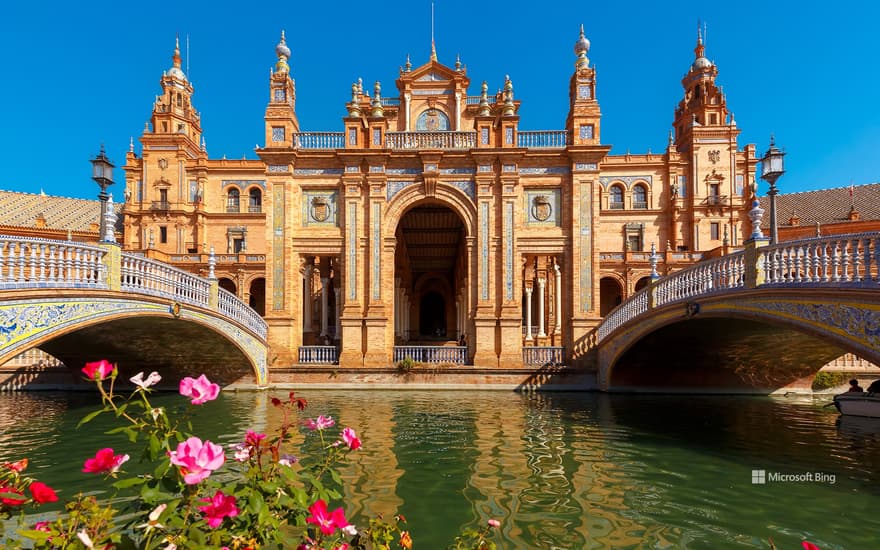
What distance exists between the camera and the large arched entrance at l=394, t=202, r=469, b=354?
2319 cm

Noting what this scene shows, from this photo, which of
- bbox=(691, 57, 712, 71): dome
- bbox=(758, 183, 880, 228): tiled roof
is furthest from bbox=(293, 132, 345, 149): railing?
bbox=(691, 57, 712, 71): dome

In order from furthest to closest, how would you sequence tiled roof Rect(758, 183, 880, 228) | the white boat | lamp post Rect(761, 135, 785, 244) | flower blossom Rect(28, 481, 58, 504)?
tiled roof Rect(758, 183, 880, 228) → the white boat → lamp post Rect(761, 135, 785, 244) → flower blossom Rect(28, 481, 58, 504)

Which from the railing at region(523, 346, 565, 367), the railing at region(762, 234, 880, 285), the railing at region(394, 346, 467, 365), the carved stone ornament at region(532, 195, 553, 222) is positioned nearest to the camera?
the railing at region(762, 234, 880, 285)

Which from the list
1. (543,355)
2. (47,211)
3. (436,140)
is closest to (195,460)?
(543,355)

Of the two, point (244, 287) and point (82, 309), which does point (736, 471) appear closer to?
point (82, 309)

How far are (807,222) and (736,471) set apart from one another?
1584 inches

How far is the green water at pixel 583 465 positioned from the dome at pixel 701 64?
116ft

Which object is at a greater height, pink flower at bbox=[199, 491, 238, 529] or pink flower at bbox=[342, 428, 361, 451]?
pink flower at bbox=[342, 428, 361, 451]

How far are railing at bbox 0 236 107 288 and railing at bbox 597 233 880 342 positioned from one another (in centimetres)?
1299

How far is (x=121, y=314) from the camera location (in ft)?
32.1

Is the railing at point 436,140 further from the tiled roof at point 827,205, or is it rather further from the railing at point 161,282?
the tiled roof at point 827,205

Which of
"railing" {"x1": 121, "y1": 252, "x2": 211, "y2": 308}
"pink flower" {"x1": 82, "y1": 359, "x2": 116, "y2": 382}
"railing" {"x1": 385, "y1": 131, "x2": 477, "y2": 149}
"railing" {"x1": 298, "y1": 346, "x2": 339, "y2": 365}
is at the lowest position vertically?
"railing" {"x1": 298, "y1": 346, "x2": 339, "y2": 365}

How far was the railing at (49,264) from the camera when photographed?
738 cm

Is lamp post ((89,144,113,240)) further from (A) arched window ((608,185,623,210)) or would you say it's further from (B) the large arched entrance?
(A) arched window ((608,185,623,210))
